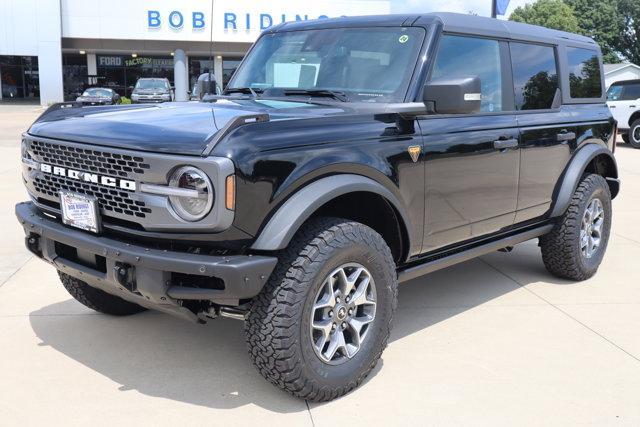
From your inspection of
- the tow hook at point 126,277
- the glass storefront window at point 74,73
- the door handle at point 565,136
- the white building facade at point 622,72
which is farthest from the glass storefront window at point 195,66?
the tow hook at point 126,277

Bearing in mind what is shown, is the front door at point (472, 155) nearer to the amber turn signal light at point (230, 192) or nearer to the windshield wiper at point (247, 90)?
the windshield wiper at point (247, 90)

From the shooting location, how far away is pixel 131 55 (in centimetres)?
3841

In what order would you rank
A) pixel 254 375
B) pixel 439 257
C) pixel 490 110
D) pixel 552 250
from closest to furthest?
pixel 254 375
pixel 439 257
pixel 490 110
pixel 552 250

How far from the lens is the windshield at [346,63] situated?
148 inches

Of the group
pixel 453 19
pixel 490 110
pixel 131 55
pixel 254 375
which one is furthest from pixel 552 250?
pixel 131 55

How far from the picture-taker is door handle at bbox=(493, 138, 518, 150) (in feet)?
13.4

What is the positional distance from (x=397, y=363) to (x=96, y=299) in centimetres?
200

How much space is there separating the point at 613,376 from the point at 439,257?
1159 millimetres

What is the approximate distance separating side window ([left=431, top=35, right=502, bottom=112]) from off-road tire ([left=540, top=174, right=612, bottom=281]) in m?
1.23

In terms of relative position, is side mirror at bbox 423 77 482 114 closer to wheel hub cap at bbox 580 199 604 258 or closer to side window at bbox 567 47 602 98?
side window at bbox 567 47 602 98

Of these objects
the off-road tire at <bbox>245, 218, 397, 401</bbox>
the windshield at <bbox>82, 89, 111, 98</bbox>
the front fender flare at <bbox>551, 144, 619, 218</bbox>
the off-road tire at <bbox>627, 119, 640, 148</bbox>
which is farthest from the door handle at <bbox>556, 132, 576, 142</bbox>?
the windshield at <bbox>82, 89, 111, 98</bbox>

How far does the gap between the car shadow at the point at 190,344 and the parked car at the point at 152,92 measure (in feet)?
74.7

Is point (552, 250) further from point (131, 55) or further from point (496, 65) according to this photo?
point (131, 55)

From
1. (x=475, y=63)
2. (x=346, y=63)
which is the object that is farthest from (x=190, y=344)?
(x=475, y=63)
